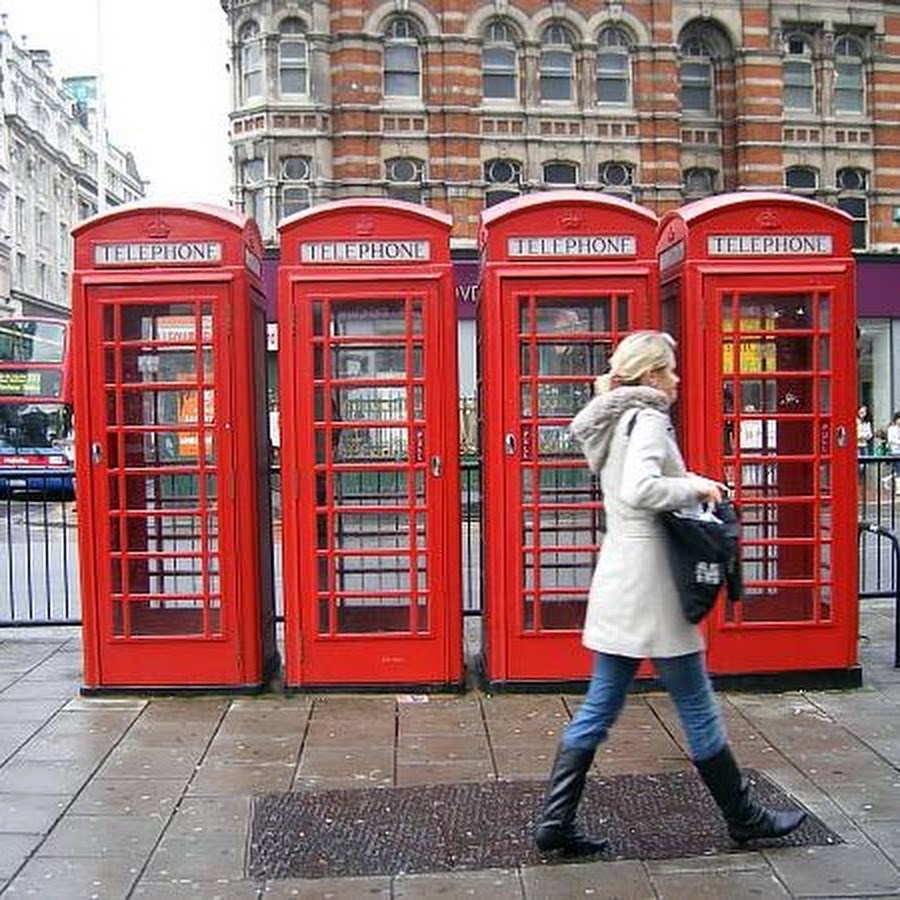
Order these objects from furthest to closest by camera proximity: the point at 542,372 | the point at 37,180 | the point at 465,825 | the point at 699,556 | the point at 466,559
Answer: the point at 37,180, the point at 466,559, the point at 542,372, the point at 465,825, the point at 699,556

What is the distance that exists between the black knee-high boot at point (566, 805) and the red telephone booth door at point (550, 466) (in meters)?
2.30

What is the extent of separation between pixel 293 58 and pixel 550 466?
81.9 feet

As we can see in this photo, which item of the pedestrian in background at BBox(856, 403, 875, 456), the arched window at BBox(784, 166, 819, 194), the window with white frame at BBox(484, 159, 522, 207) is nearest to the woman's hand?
the pedestrian in background at BBox(856, 403, 875, 456)

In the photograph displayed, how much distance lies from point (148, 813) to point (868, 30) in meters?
31.6

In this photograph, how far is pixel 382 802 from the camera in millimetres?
5094

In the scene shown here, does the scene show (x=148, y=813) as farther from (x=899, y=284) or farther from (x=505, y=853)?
(x=899, y=284)

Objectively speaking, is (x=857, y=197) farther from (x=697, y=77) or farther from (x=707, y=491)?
(x=707, y=491)

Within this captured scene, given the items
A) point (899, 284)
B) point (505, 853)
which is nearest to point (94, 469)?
point (505, 853)

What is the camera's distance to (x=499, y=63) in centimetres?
3016

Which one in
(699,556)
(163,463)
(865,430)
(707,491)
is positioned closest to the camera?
(707,491)

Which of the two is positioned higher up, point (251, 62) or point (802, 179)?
point (251, 62)

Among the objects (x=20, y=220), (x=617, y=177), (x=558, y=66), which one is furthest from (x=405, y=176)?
(x=20, y=220)

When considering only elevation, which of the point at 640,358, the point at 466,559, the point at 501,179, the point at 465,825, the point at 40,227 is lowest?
the point at 465,825

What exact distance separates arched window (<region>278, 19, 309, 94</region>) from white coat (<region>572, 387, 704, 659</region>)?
26620mm
